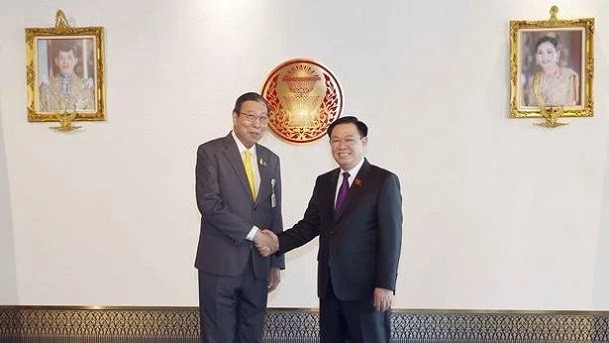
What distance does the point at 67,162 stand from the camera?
14.5 feet

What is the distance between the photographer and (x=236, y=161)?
10.9 feet

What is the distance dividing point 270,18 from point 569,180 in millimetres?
2088

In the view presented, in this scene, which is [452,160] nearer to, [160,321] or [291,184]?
[291,184]

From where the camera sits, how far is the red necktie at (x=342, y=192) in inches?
123

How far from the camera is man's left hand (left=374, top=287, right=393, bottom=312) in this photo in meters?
2.96

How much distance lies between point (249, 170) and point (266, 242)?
0.36 metres

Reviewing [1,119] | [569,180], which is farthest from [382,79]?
[1,119]

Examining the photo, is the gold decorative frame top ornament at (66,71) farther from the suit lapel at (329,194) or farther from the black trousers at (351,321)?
the black trousers at (351,321)

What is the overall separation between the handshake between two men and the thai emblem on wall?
1.06 metres

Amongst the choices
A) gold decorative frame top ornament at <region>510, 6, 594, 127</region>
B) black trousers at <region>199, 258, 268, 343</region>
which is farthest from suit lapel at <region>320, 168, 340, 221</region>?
gold decorative frame top ornament at <region>510, 6, 594, 127</region>

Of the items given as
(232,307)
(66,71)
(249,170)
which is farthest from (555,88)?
(66,71)

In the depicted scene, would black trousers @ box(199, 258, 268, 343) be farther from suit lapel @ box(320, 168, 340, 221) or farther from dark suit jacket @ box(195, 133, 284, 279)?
suit lapel @ box(320, 168, 340, 221)

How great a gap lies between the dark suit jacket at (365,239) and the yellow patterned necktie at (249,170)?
0.48 metres

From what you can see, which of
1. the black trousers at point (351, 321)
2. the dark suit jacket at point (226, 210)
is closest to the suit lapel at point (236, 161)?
the dark suit jacket at point (226, 210)
